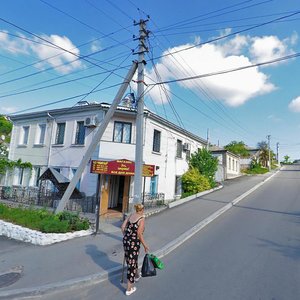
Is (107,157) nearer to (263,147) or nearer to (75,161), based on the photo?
(75,161)

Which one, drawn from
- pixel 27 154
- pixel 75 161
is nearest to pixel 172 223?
pixel 75 161

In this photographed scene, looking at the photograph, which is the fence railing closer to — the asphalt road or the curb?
the curb

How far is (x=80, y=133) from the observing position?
653 inches

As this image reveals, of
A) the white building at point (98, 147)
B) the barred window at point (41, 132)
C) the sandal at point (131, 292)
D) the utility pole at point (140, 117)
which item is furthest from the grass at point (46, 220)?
the barred window at point (41, 132)

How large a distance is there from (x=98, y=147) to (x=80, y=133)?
219cm

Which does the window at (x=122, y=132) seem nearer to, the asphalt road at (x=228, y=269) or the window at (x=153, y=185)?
the window at (x=153, y=185)

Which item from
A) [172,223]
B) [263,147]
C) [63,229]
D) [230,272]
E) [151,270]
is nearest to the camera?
[151,270]

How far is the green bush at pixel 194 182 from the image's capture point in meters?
20.4

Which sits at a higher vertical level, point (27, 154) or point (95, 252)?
point (27, 154)

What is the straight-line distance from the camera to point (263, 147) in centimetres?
6369

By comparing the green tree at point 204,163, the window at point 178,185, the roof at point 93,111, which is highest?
the roof at point 93,111

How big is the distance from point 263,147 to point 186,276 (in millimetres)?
63637

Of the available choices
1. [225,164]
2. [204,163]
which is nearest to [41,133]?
[204,163]

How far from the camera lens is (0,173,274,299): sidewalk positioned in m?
5.50
